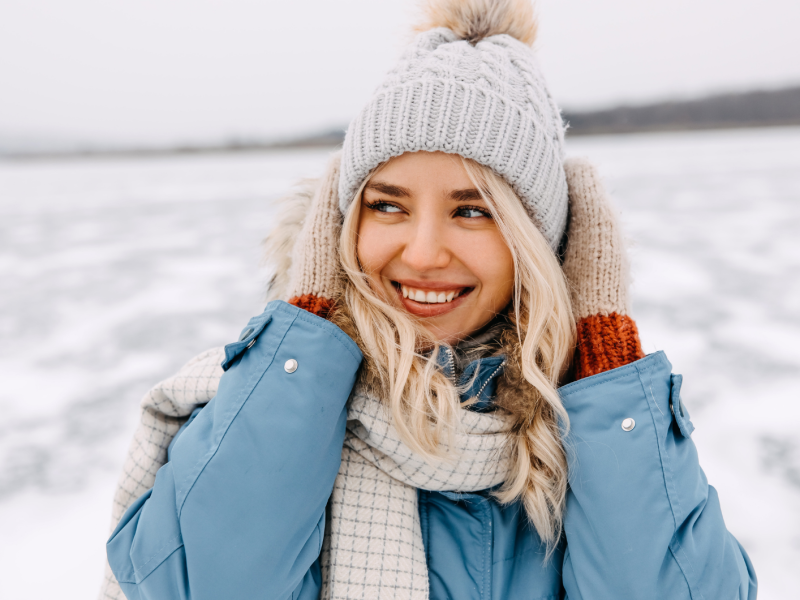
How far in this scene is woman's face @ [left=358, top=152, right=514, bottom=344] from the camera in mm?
1030

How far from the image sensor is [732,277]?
319 cm

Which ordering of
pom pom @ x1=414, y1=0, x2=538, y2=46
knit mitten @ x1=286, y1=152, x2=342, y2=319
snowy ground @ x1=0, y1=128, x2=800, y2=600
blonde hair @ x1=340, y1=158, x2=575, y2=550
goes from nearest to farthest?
blonde hair @ x1=340, y1=158, x2=575, y2=550 < knit mitten @ x1=286, y1=152, x2=342, y2=319 < pom pom @ x1=414, y1=0, x2=538, y2=46 < snowy ground @ x1=0, y1=128, x2=800, y2=600

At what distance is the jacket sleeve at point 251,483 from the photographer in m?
0.87

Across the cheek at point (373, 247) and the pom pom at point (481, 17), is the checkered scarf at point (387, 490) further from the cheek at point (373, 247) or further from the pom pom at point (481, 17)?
the pom pom at point (481, 17)

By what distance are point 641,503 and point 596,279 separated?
460 millimetres

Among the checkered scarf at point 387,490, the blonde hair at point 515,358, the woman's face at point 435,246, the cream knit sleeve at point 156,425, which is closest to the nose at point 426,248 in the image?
the woman's face at point 435,246

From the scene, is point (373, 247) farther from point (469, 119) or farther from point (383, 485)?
point (383, 485)

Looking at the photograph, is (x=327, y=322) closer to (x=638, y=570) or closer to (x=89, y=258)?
(x=638, y=570)

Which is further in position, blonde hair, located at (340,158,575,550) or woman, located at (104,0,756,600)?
blonde hair, located at (340,158,575,550)

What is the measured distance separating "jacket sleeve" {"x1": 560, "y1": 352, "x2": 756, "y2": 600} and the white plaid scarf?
0.55ft

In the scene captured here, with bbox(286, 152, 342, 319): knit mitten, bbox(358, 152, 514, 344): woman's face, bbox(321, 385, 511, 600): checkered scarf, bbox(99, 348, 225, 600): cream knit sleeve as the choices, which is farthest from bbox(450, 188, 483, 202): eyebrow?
bbox(99, 348, 225, 600): cream knit sleeve

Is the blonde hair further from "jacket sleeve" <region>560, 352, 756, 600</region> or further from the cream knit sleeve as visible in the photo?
the cream knit sleeve

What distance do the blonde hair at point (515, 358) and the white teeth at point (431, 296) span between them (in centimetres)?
4

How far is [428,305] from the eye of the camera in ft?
3.68
